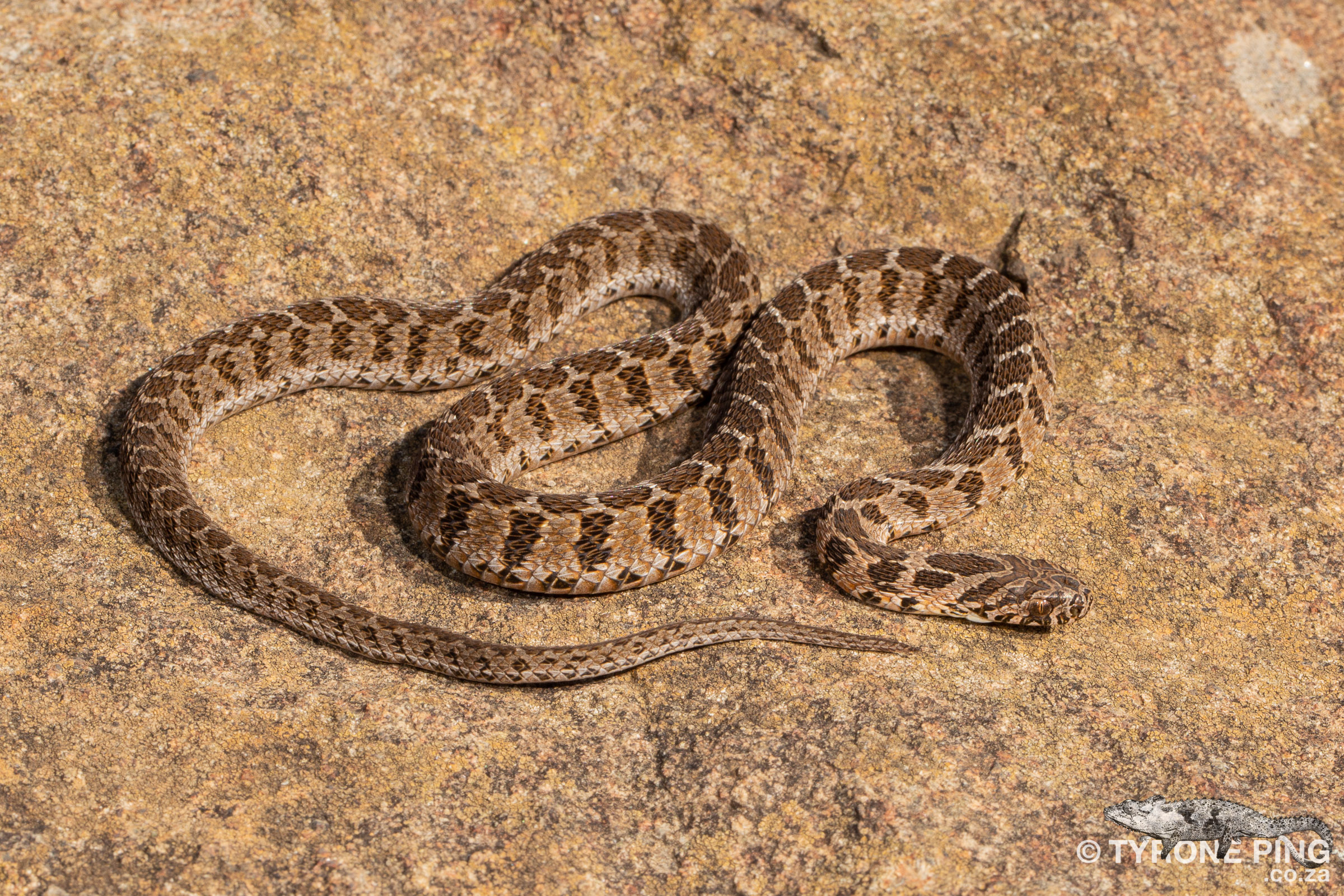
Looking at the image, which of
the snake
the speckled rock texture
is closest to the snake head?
the snake

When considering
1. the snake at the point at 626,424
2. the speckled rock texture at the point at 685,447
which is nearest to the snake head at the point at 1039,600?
the snake at the point at 626,424

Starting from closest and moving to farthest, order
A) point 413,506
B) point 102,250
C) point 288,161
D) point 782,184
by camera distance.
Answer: point 413,506 → point 102,250 → point 288,161 → point 782,184

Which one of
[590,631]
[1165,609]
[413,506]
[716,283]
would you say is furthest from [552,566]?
[1165,609]

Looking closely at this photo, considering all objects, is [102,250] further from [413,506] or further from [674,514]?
[674,514]

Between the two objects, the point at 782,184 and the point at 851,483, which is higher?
the point at 782,184

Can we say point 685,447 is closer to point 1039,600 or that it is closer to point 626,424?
point 626,424

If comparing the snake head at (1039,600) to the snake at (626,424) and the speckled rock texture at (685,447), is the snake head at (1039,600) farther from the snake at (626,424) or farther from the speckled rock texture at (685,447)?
the speckled rock texture at (685,447)
